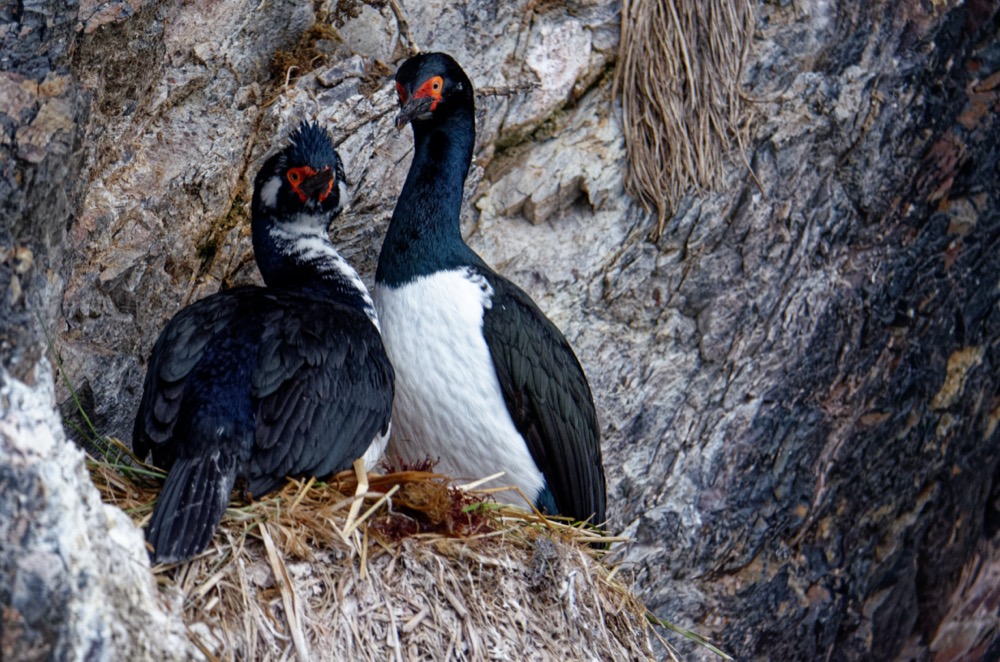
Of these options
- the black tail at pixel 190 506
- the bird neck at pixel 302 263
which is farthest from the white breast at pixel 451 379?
the black tail at pixel 190 506

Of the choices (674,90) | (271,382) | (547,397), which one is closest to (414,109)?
(547,397)

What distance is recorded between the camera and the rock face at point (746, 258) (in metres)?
4.91

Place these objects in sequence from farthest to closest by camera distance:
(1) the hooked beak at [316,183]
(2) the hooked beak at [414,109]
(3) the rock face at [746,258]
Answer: (3) the rock face at [746,258], (2) the hooked beak at [414,109], (1) the hooked beak at [316,183]

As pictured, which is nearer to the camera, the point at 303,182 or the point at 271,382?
the point at 271,382

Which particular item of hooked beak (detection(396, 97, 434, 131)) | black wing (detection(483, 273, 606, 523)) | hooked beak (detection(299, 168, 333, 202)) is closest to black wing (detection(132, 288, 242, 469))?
hooked beak (detection(299, 168, 333, 202))

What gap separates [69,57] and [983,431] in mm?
4572

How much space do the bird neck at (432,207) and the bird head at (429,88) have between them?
6 cm

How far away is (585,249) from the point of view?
5504 mm

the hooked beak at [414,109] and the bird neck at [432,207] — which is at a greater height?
the hooked beak at [414,109]

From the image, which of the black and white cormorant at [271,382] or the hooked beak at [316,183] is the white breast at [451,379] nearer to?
the black and white cormorant at [271,382]

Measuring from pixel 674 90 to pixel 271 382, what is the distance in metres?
2.34

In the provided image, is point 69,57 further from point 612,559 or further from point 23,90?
point 612,559

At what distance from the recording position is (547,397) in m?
4.70

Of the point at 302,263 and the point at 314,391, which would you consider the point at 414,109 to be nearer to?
the point at 302,263
